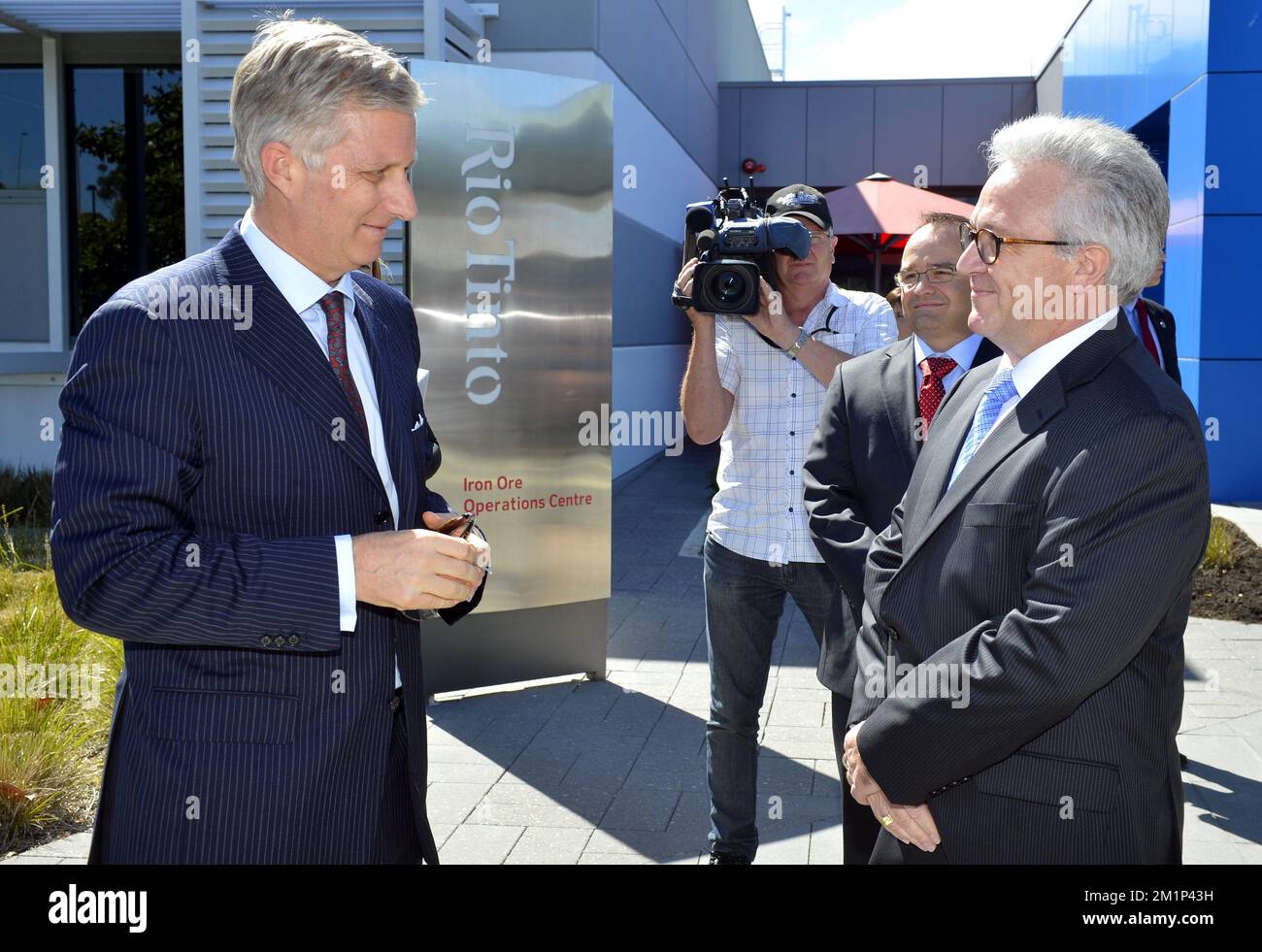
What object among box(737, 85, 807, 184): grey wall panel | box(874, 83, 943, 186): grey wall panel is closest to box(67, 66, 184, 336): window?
box(737, 85, 807, 184): grey wall panel

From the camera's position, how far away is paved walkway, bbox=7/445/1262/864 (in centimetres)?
412

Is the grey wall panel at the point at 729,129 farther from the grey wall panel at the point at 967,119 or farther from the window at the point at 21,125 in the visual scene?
the window at the point at 21,125

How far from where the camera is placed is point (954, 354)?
3213 mm

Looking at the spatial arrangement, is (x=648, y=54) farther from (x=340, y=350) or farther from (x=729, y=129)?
(x=340, y=350)

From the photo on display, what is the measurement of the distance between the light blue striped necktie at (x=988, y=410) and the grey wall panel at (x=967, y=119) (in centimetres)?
1929

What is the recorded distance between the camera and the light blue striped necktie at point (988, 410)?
88.7 inches

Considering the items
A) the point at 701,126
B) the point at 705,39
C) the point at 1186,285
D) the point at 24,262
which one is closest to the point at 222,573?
the point at 1186,285

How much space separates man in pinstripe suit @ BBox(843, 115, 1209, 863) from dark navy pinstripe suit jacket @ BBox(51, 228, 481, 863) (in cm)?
95

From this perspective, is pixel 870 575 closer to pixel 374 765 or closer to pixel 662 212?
pixel 374 765

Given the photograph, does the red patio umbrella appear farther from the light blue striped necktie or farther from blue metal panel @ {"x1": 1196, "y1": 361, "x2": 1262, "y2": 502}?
the light blue striped necktie

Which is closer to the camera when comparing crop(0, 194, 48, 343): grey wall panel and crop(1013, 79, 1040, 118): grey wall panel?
crop(0, 194, 48, 343): grey wall panel

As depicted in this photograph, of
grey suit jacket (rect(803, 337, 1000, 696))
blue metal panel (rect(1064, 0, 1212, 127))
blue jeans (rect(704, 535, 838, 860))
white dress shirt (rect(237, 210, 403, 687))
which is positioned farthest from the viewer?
blue metal panel (rect(1064, 0, 1212, 127))

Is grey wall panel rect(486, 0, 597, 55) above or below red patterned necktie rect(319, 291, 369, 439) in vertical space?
above
